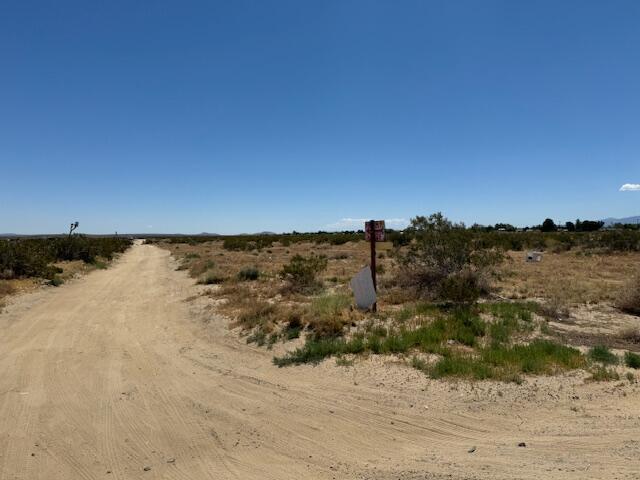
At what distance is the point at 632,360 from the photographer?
770 cm

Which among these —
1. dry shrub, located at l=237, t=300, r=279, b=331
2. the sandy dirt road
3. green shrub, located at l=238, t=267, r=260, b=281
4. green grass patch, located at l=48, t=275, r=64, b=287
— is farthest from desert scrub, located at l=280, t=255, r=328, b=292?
green grass patch, located at l=48, t=275, r=64, b=287

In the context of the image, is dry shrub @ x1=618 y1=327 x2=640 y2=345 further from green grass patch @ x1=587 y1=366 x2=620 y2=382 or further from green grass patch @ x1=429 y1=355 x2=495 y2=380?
green grass patch @ x1=429 y1=355 x2=495 y2=380

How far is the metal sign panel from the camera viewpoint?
1184cm

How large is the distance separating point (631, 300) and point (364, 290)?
7.52m

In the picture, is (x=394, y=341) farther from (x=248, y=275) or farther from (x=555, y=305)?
(x=248, y=275)

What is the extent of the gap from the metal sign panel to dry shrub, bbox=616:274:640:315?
7169 millimetres

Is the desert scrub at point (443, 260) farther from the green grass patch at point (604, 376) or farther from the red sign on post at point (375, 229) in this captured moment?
the green grass patch at point (604, 376)

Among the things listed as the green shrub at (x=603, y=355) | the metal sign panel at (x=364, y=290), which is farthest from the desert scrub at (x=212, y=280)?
the green shrub at (x=603, y=355)

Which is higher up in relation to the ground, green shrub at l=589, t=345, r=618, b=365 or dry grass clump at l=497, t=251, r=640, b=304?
dry grass clump at l=497, t=251, r=640, b=304

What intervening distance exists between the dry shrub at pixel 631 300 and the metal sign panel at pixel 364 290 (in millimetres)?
7169

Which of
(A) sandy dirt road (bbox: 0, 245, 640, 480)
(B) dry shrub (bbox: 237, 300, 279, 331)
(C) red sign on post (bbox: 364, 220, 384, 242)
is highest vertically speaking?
(C) red sign on post (bbox: 364, 220, 384, 242)

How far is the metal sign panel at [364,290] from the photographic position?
1184 cm

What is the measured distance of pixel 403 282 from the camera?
16094 mm

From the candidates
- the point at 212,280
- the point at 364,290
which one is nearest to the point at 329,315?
the point at 364,290
